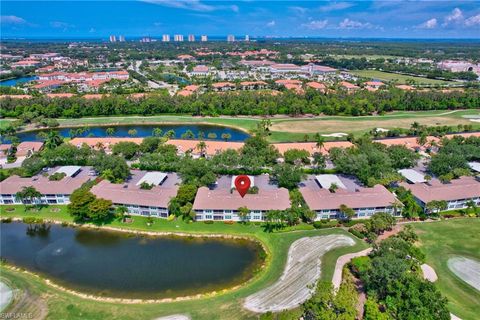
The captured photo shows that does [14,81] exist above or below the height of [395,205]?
above

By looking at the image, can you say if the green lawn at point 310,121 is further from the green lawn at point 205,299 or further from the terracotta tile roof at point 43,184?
the green lawn at point 205,299

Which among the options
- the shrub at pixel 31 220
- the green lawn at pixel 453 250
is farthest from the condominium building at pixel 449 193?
the shrub at pixel 31 220

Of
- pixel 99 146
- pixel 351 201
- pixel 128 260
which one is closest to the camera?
pixel 128 260

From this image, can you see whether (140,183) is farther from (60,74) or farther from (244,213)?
(60,74)

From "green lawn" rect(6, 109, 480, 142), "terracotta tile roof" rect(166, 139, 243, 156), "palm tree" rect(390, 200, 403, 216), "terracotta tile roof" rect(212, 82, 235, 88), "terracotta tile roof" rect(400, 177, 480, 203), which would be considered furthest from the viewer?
"terracotta tile roof" rect(212, 82, 235, 88)

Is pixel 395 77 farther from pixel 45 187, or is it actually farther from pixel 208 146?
pixel 45 187

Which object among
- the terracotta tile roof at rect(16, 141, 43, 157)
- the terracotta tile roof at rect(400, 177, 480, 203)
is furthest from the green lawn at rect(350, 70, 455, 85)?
the terracotta tile roof at rect(16, 141, 43, 157)

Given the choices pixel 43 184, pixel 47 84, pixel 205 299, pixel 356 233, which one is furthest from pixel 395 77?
pixel 43 184

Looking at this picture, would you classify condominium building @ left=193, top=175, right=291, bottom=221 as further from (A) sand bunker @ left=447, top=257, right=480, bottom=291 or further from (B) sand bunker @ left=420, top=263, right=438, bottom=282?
(A) sand bunker @ left=447, top=257, right=480, bottom=291
